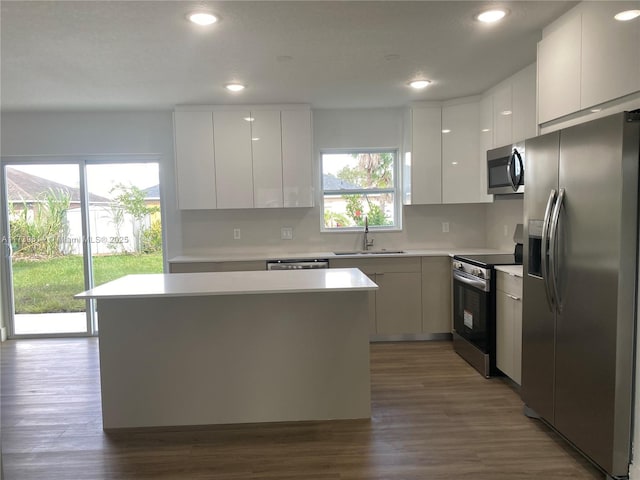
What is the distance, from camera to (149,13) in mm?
2457

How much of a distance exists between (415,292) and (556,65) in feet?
8.09

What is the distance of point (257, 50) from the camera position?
3.05 metres

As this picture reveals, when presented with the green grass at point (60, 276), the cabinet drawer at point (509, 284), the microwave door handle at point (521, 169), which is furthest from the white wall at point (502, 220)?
the green grass at point (60, 276)

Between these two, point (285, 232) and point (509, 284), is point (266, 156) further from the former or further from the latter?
point (509, 284)

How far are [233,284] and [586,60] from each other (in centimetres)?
236

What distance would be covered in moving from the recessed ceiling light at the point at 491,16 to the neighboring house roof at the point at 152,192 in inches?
147

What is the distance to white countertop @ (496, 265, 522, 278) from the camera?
124 inches

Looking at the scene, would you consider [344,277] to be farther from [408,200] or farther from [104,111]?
[104,111]

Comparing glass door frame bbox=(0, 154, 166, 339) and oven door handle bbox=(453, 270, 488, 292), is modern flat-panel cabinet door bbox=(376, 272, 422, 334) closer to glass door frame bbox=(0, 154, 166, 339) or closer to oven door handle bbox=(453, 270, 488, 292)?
oven door handle bbox=(453, 270, 488, 292)

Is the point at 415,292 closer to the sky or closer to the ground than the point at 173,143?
closer to the ground

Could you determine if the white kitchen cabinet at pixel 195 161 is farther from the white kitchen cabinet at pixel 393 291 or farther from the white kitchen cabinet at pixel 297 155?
the white kitchen cabinet at pixel 393 291

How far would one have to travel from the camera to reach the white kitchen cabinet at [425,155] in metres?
4.66

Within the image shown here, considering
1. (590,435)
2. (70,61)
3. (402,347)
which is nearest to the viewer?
(590,435)

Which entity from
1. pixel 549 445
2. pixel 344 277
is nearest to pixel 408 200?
pixel 344 277
